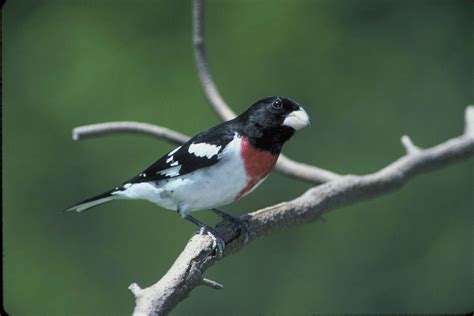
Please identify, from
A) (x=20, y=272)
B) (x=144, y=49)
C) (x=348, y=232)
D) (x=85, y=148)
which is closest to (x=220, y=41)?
(x=144, y=49)

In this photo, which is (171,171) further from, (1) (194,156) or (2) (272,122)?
(2) (272,122)

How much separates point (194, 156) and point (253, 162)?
140 millimetres

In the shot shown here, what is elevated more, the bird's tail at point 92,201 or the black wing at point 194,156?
the black wing at point 194,156

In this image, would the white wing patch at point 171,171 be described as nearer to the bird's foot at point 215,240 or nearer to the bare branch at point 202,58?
the bird's foot at point 215,240

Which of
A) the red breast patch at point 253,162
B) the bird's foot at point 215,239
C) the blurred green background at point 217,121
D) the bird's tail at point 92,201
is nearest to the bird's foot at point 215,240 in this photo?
the bird's foot at point 215,239

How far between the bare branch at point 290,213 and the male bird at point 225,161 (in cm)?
10

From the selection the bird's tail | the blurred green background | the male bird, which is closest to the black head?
the male bird

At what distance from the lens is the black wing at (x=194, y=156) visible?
1.62m

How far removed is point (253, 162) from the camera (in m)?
1.60

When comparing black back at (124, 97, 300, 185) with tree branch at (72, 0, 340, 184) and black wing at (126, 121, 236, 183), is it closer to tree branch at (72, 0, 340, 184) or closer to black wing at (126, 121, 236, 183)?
black wing at (126, 121, 236, 183)

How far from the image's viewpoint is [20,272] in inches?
140

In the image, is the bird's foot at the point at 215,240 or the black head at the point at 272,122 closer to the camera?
the bird's foot at the point at 215,240

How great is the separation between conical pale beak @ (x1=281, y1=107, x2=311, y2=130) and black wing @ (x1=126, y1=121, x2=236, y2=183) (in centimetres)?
14

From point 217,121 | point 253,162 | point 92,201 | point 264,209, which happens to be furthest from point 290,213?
point 217,121
